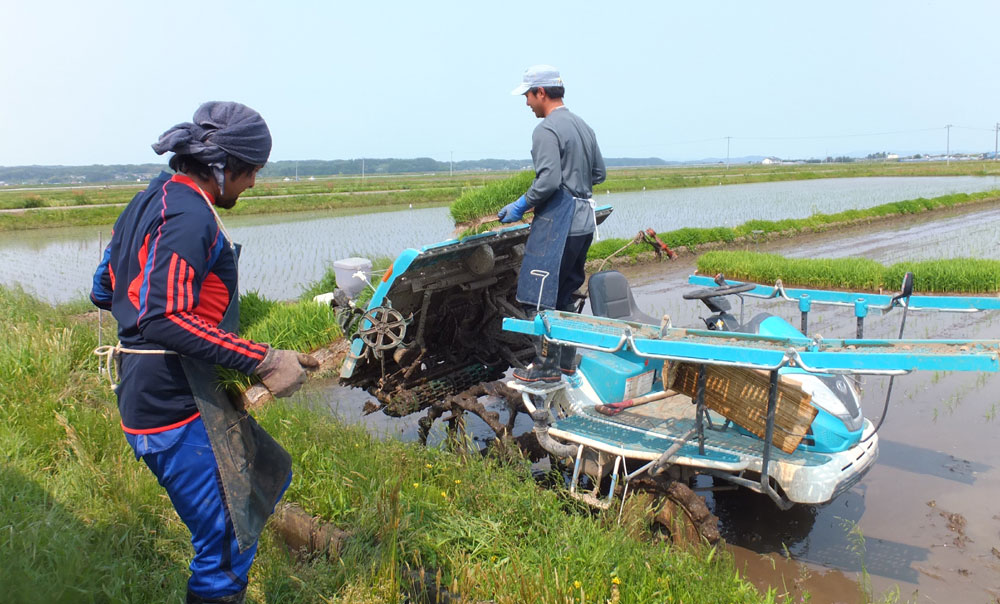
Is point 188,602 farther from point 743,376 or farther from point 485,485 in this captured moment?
point 743,376

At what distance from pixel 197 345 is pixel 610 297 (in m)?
3.03

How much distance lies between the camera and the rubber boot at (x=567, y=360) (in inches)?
174

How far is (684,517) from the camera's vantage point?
11.9 feet

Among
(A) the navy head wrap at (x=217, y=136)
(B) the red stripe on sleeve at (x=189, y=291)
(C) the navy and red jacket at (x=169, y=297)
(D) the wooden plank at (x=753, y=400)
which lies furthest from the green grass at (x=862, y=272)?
(B) the red stripe on sleeve at (x=189, y=291)

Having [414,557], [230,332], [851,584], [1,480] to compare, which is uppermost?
[230,332]

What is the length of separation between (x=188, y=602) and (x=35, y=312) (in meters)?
6.28

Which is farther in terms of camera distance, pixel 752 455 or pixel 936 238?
pixel 936 238

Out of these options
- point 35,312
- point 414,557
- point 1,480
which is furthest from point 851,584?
point 35,312

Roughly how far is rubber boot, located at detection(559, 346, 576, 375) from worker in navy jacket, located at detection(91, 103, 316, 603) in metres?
2.19

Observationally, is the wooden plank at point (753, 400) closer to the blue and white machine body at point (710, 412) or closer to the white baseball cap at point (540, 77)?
the blue and white machine body at point (710, 412)

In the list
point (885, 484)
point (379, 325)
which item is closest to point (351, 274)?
point (379, 325)

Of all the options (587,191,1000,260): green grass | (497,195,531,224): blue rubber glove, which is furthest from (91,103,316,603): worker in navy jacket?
(587,191,1000,260): green grass

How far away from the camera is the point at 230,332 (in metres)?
2.46

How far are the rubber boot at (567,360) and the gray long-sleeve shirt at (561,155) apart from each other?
0.92 meters
